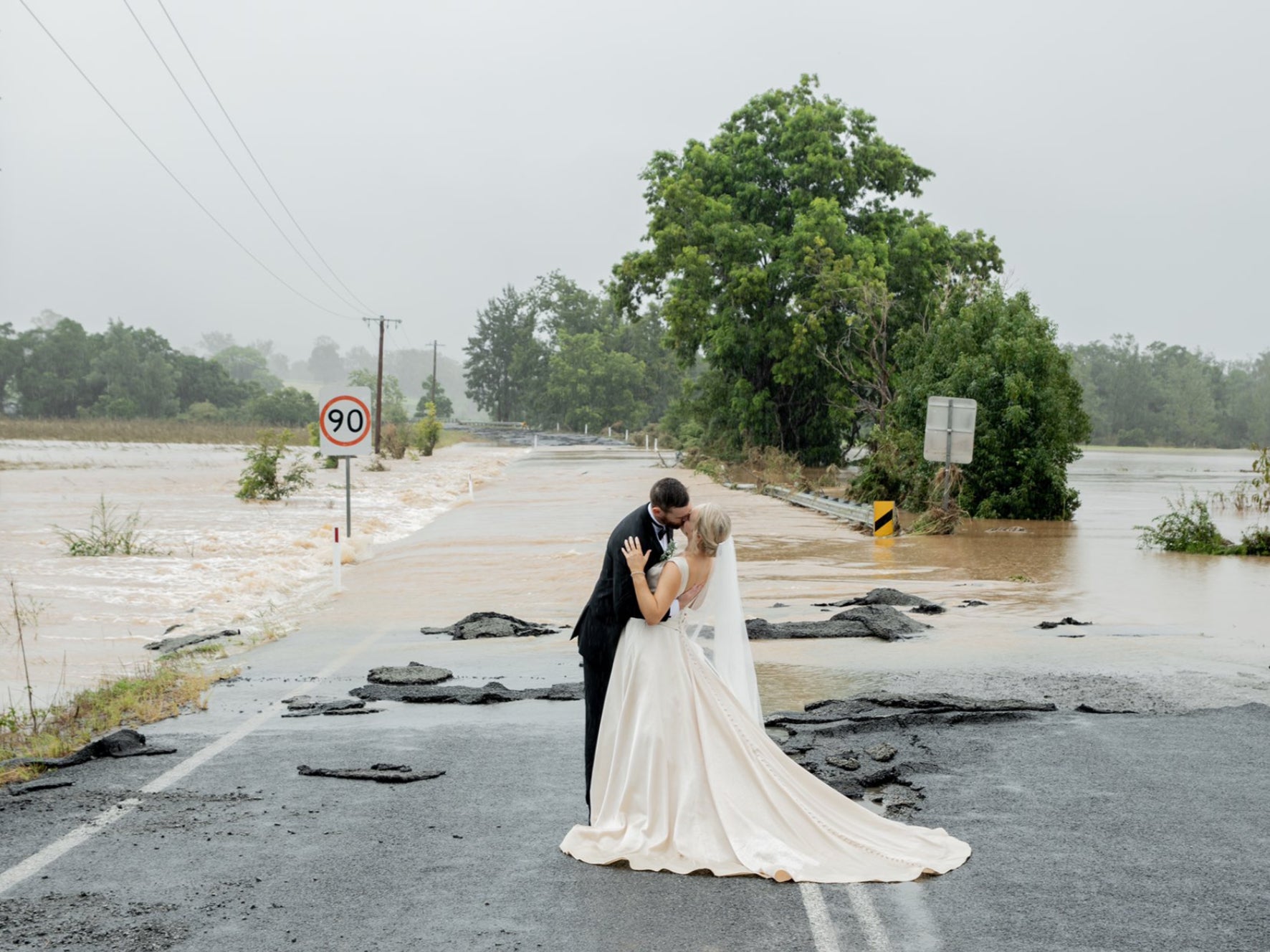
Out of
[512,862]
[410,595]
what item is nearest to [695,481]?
[410,595]

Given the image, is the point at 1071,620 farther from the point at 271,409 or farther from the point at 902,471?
the point at 271,409

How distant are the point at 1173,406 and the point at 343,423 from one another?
552 ft

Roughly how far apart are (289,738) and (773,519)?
77.6 feet

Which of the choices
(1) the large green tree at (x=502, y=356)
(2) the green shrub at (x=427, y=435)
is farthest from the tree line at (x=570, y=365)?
(2) the green shrub at (x=427, y=435)

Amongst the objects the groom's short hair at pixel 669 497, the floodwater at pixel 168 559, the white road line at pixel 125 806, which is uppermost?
the groom's short hair at pixel 669 497

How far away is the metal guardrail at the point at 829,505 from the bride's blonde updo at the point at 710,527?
2257cm

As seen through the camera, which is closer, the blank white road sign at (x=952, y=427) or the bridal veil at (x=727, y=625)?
the bridal veil at (x=727, y=625)

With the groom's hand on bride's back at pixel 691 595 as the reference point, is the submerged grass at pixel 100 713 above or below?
below

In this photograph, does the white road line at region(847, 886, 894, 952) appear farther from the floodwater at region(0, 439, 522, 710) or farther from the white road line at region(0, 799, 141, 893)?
the floodwater at region(0, 439, 522, 710)

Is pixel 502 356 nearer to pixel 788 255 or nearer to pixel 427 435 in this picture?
pixel 427 435

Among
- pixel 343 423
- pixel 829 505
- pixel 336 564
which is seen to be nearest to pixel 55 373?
pixel 829 505

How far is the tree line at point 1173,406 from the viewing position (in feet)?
561

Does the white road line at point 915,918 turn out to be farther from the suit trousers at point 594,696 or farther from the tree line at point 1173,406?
the tree line at point 1173,406

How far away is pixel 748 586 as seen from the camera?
1805cm
